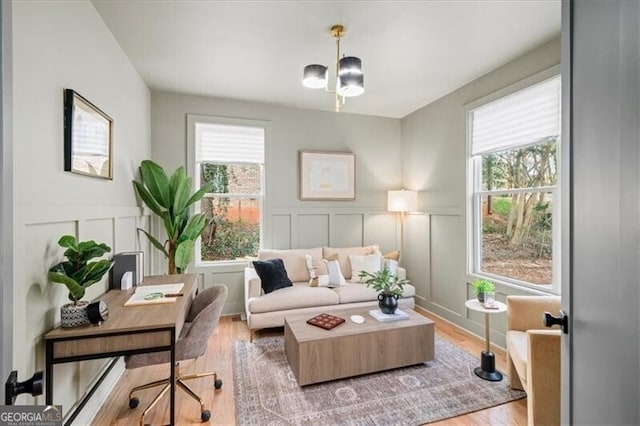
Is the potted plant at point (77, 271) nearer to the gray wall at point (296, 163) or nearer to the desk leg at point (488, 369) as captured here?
the gray wall at point (296, 163)

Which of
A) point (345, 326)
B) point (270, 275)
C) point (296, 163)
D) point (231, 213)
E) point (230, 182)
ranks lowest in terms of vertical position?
point (345, 326)

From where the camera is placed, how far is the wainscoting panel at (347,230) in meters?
4.39

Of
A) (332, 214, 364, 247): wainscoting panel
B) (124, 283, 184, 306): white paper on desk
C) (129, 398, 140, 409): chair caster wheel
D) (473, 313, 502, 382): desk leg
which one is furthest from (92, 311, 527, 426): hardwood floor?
(332, 214, 364, 247): wainscoting panel

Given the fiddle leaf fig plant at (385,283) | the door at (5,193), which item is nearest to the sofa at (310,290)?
the fiddle leaf fig plant at (385,283)

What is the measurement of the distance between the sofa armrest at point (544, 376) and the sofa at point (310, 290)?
158cm

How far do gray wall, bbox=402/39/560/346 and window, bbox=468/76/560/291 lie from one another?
15cm

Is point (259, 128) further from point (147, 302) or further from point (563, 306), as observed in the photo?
point (563, 306)

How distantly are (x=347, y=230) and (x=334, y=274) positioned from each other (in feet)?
3.32

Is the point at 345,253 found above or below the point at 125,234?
below

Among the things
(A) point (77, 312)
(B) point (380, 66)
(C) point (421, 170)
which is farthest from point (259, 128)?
(A) point (77, 312)

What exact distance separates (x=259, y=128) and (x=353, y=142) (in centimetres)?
144

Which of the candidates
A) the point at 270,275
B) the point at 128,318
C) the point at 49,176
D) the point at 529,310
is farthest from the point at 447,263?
the point at 49,176

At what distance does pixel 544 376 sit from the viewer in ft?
5.57

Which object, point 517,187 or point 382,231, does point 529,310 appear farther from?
point 382,231
